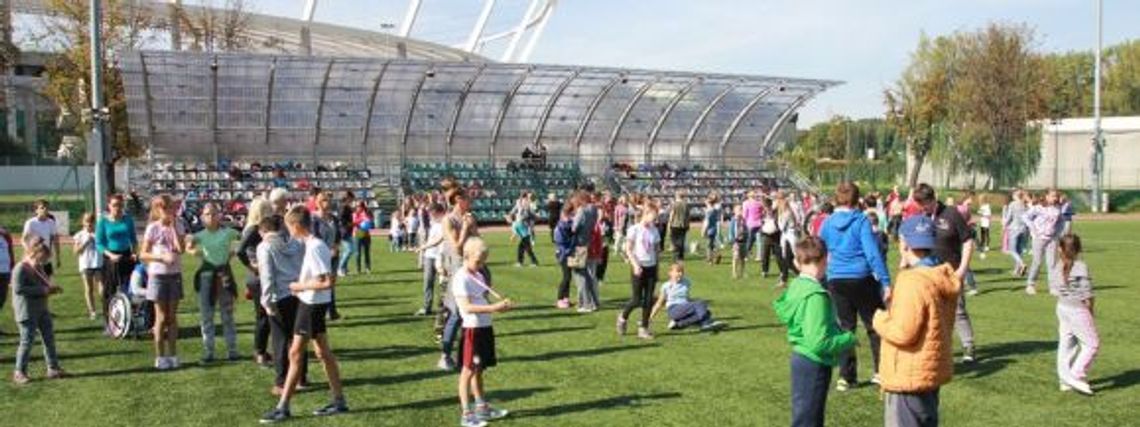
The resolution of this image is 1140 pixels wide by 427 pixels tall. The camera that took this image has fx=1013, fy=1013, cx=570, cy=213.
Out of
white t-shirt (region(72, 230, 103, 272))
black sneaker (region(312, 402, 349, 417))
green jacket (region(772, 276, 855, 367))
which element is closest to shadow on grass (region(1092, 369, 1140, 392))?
green jacket (region(772, 276, 855, 367))

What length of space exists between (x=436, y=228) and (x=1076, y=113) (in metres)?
86.8

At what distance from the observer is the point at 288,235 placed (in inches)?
327

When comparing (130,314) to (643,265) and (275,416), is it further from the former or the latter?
(643,265)

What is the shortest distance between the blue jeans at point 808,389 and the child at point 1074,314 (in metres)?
3.60

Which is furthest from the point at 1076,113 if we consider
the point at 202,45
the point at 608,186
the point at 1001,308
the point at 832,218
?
the point at 832,218

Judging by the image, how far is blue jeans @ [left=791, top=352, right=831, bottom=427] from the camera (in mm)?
5723

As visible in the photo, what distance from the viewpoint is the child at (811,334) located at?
18.4 feet

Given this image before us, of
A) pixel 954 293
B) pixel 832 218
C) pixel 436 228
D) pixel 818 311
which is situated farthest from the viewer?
pixel 436 228

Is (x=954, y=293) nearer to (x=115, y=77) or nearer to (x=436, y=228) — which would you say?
(x=436, y=228)

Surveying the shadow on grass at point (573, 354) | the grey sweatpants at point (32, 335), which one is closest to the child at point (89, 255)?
the grey sweatpants at point (32, 335)

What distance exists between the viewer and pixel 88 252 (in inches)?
493

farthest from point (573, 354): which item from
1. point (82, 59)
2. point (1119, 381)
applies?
point (82, 59)

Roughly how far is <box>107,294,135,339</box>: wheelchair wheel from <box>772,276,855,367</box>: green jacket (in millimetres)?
8267

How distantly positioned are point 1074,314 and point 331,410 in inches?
237
